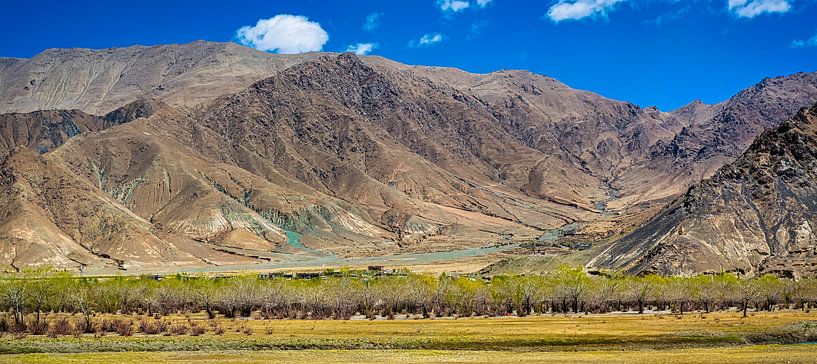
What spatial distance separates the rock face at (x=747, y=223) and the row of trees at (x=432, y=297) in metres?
30.8

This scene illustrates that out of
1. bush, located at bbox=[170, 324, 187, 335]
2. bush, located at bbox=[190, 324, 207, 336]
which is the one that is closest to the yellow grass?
bush, located at bbox=[190, 324, 207, 336]

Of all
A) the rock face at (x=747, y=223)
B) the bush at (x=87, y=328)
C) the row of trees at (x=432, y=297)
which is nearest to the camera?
the bush at (x=87, y=328)

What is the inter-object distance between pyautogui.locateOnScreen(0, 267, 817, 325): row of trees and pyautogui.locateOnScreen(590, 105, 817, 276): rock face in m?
30.8

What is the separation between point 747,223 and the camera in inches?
6594

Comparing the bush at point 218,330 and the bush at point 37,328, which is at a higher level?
the bush at point 37,328

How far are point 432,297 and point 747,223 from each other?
307 ft

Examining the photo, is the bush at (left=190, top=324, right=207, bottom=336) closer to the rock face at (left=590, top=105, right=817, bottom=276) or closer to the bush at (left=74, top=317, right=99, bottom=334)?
the bush at (left=74, top=317, right=99, bottom=334)

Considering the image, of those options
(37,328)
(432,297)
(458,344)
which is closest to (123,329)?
(37,328)

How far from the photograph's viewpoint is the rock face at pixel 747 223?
5876 inches

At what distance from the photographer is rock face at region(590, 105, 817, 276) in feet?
490

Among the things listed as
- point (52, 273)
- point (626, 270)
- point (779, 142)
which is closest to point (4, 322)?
point (52, 273)

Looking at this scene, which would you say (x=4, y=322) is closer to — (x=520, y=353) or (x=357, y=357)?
(x=357, y=357)

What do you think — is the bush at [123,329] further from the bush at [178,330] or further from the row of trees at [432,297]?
the row of trees at [432,297]

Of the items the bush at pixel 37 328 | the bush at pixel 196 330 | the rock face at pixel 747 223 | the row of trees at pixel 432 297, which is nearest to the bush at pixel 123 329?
the bush at pixel 196 330
